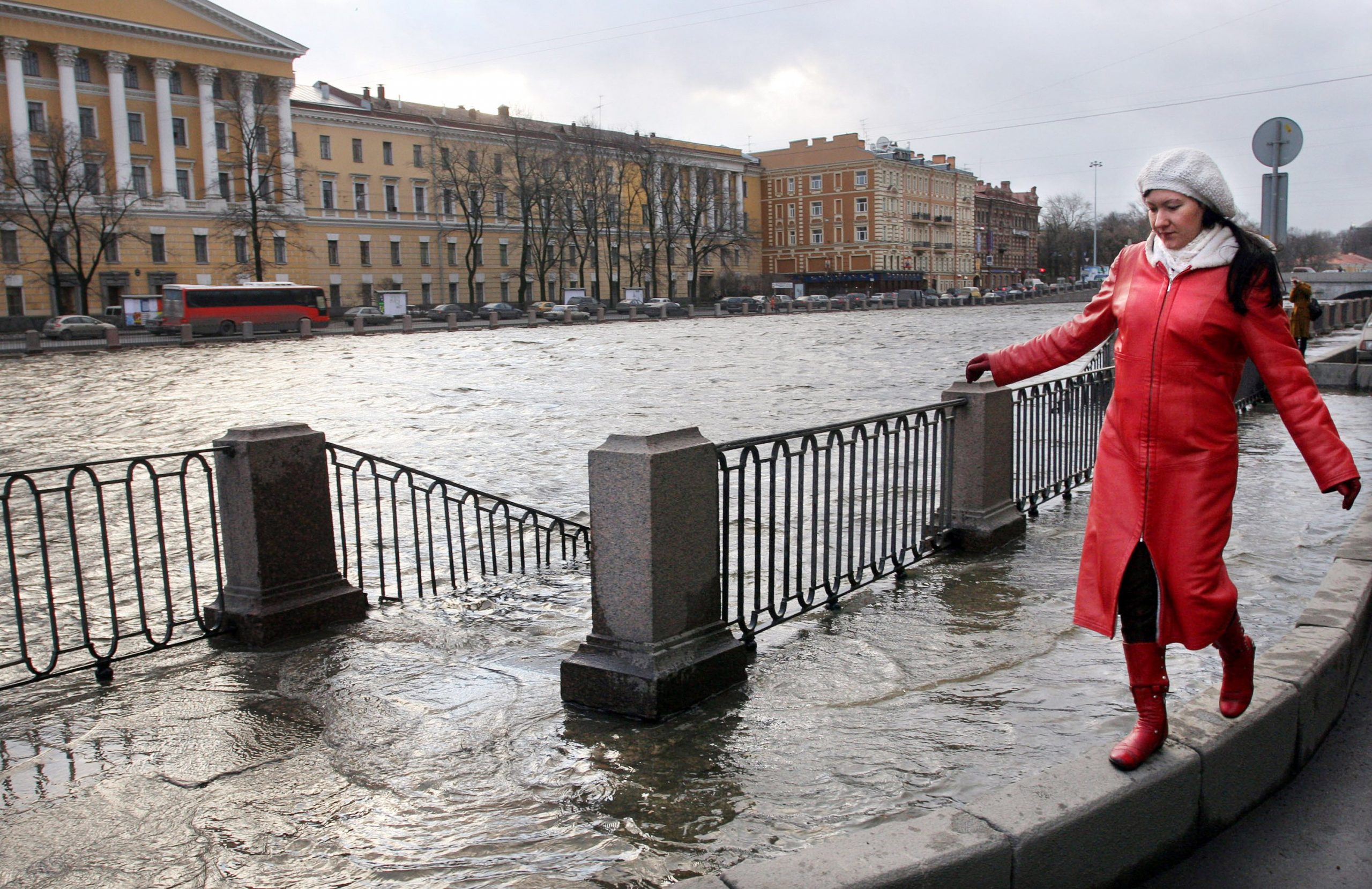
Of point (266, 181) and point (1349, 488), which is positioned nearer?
point (1349, 488)

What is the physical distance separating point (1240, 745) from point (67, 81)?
71.4 meters

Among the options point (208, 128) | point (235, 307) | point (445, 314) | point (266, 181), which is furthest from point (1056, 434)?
point (208, 128)

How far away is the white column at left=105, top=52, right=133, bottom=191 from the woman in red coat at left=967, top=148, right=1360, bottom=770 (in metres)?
69.2

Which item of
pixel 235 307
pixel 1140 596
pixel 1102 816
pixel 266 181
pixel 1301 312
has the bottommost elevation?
pixel 1102 816

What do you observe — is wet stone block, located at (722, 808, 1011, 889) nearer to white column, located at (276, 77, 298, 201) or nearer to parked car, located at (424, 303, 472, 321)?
parked car, located at (424, 303, 472, 321)

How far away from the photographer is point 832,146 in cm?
10831

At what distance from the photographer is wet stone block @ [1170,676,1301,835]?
3553 mm

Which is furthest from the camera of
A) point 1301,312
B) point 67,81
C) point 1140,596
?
point 67,81

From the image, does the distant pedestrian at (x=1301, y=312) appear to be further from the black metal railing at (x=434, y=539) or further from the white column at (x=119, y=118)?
the white column at (x=119, y=118)

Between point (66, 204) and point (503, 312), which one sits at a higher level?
point (66, 204)

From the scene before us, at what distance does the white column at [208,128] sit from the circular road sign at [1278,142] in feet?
218

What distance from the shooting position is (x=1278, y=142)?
396 inches

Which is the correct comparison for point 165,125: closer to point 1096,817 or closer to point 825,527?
point 825,527

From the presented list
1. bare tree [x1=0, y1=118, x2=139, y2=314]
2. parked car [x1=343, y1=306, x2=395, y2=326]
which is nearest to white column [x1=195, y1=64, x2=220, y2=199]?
bare tree [x1=0, y1=118, x2=139, y2=314]
